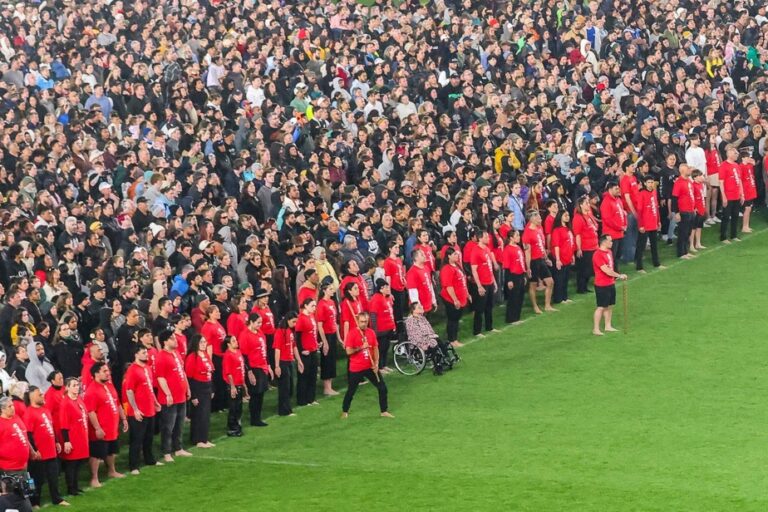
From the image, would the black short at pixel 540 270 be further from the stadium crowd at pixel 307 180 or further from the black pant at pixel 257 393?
the black pant at pixel 257 393

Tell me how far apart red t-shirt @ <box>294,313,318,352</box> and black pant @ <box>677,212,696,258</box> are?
1008 centimetres

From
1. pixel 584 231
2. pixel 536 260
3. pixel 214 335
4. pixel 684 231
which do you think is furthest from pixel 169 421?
pixel 684 231

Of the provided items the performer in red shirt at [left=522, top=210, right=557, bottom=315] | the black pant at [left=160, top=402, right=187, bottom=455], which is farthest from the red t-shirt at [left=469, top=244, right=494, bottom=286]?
the black pant at [left=160, top=402, right=187, bottom=455]

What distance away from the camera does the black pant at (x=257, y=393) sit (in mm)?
24250

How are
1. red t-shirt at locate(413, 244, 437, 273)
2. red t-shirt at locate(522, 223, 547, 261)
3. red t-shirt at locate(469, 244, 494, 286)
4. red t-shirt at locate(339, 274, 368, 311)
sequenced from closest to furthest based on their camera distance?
red t-shirt at locate(339, 274, 368, 311) < red t-shirt at locate(413, 244, 437, 273) < red t-shirt at locate(469, 244, 494, 286) < red t-shirt at locate(522, 223, 547, 261)

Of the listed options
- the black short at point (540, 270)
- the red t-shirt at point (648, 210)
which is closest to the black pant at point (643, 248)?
Answer: the red t-shirt at point (648, 210)

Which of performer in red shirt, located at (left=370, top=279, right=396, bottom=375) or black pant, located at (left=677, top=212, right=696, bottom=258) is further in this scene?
black pant, located at (left=677, top=212, right=696, bottom=258)

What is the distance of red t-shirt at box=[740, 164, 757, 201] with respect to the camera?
33219 mm

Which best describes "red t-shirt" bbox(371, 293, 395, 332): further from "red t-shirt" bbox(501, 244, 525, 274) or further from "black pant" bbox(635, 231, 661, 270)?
"black pant" bbox(635, 231, 661, 270)

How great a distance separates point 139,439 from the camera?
2275cm

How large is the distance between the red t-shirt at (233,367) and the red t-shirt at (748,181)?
44.5 feet

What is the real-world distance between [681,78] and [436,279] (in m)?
11.5

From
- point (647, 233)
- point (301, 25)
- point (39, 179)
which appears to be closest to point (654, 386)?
point (647, 233)

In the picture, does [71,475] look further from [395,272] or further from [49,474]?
[395,272]
